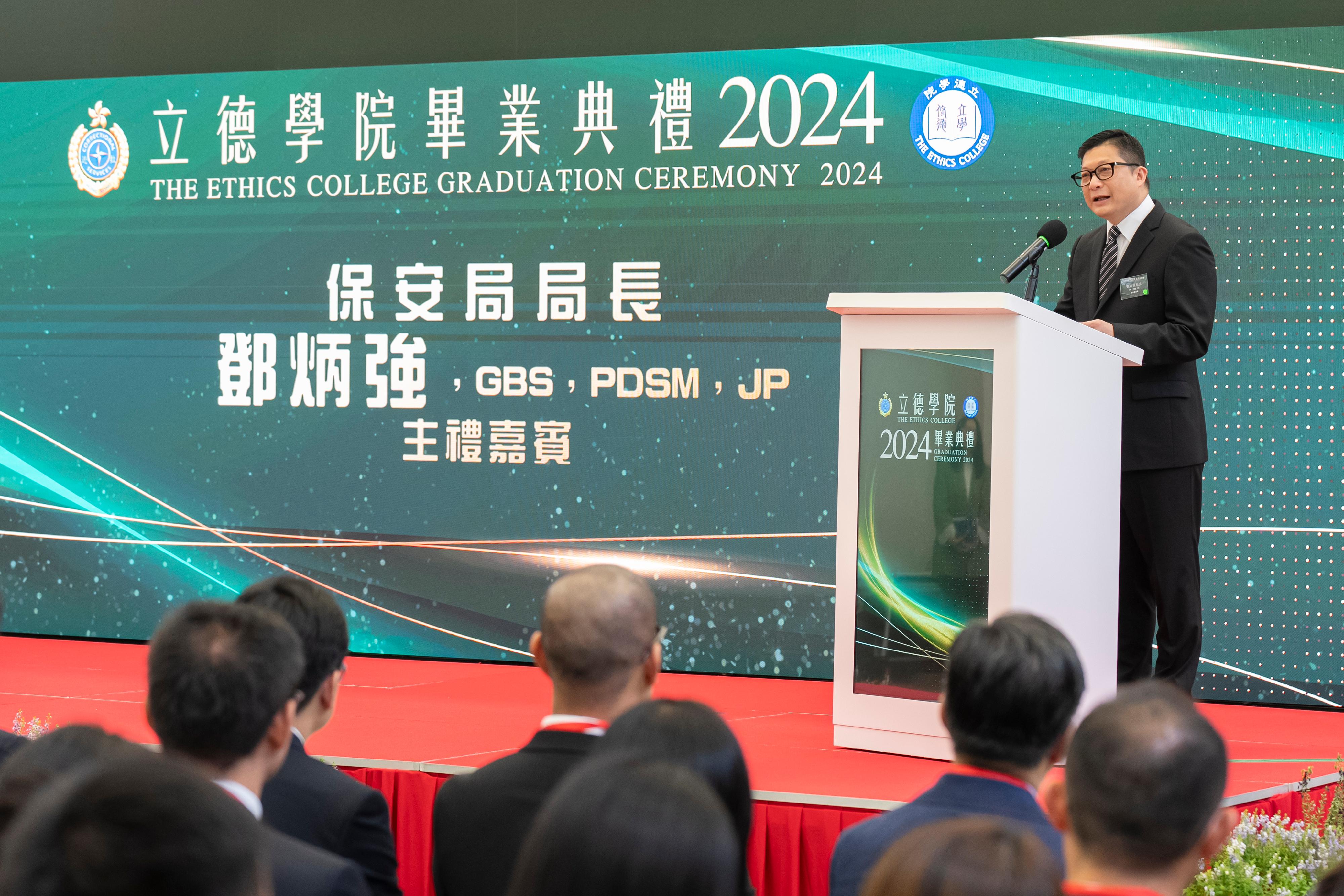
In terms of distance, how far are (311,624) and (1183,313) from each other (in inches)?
101

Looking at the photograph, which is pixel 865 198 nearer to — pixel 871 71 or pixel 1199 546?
pixel 871 71

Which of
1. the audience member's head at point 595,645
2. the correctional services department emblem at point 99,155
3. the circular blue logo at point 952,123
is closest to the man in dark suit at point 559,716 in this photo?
the audience member's head at point 595,645

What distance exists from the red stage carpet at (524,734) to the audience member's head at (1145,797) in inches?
58.3

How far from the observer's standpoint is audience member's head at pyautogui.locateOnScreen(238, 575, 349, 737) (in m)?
2.04

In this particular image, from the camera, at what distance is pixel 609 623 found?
6.26ft

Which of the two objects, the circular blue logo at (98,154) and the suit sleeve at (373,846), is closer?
the suit sleeve at (373,846)

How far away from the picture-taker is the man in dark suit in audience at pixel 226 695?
1.58 meters

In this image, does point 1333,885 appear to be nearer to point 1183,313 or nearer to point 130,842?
point 130,842

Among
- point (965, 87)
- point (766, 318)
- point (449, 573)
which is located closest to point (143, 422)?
point (449, 573)

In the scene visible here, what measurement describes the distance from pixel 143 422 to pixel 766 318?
2.80 meters

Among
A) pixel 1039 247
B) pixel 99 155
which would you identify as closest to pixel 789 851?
pixel 1039 247

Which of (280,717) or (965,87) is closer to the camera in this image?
(280,717)

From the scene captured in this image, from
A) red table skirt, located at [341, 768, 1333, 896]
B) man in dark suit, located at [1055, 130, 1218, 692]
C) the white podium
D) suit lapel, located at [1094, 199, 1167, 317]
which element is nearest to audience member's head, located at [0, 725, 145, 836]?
red table skirt, located at [341, 768, 1333, 896]

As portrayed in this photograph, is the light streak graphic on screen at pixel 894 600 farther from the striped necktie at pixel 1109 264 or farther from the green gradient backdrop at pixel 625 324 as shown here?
the green gradient backdrop at pixel 625 324
